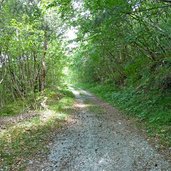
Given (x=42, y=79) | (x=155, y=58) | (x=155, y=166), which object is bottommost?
(x=155, y=166)

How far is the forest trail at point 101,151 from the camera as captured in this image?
7.45 meters

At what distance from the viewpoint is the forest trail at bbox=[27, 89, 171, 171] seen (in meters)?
7.45

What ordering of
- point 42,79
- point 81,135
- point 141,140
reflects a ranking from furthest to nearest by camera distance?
point 42,79, point 81,135, point 141,140

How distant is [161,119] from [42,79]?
11361 mm

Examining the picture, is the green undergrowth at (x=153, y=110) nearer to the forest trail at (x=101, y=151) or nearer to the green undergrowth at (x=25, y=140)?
the forest trail at (x=101, y=151)

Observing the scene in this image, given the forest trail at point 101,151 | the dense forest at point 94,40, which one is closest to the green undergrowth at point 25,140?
the forest trail at point 101,151

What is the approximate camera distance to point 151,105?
14.8 m

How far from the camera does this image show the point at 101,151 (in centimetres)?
875

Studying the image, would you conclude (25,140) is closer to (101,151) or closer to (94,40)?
(101,151)

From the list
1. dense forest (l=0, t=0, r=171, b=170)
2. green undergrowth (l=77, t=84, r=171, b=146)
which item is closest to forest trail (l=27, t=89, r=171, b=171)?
green undergrowth (l=77, t=84, r=171, b=146)

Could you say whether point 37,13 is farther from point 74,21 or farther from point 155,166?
point 155,166

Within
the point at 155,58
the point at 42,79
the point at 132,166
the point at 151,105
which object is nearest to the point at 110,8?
the point at 132,166

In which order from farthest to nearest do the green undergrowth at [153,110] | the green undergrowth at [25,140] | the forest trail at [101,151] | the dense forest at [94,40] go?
the dense forest at [94,40] → the green undergrowth at [153,110] → the green undergrowth at [25,140] → the forest trail at [101,151]

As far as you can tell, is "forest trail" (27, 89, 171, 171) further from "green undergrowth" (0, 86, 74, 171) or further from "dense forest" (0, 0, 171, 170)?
"dense forest" (0, 0, 171, 170)
